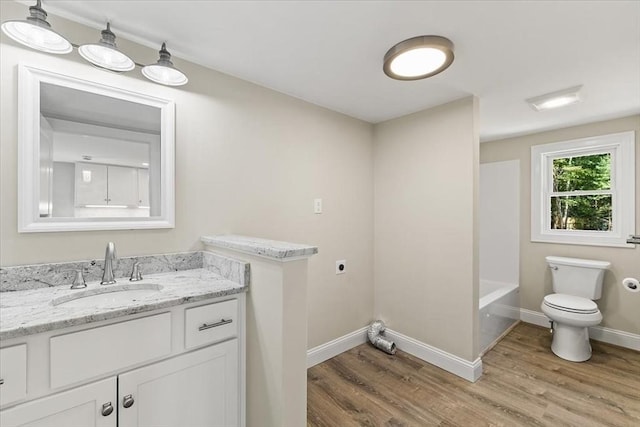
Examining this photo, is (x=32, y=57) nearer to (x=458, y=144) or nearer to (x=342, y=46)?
(x=342, y=46)

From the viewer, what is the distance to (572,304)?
2.39 metres

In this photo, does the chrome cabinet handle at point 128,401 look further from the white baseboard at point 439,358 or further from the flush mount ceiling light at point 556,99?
the flush mount ceiling light at point 556,99

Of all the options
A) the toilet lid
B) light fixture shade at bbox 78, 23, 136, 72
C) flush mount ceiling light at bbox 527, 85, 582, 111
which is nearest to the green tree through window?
the toilet lid

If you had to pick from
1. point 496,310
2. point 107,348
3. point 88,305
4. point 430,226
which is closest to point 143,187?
point 88,305

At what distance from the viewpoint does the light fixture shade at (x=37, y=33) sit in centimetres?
111

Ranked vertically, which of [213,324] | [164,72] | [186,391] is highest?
[164,72]

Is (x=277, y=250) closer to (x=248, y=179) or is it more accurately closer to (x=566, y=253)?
(x=248, y=179)

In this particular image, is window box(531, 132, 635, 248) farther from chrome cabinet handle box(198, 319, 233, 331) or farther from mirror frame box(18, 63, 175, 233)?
mirror frame box(18, 63, 175, 233)

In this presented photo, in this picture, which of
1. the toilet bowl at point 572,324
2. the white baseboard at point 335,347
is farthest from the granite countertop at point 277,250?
the toilet bowl at point 572,324

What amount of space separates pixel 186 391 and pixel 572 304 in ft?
9.89

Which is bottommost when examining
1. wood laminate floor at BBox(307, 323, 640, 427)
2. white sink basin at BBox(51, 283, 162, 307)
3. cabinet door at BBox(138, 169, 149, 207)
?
wood laminate floor at BBox(307, 323, 640, 427)

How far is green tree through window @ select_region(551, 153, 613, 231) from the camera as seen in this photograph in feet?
9.20

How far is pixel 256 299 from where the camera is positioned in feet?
4.51

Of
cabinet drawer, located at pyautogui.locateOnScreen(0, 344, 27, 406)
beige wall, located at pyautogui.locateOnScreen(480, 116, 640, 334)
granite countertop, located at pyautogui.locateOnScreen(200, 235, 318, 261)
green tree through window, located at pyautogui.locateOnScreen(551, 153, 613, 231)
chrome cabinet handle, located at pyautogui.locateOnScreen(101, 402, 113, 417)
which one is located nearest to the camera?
cabinet drawer, located at pyautogui.locateOnScreen(0, 344, 27, 406)
